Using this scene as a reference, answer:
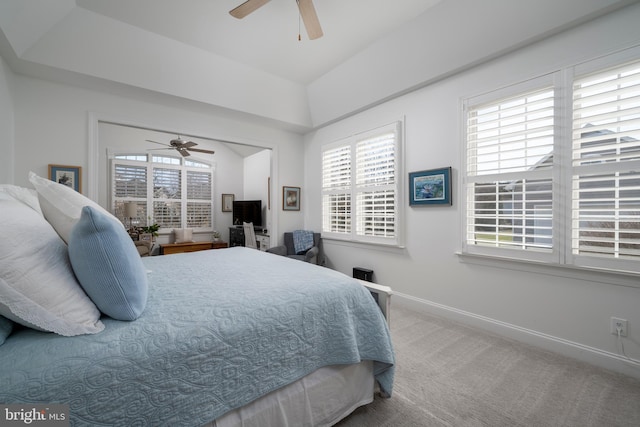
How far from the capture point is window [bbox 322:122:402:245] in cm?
349

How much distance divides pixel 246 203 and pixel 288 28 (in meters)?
4.62

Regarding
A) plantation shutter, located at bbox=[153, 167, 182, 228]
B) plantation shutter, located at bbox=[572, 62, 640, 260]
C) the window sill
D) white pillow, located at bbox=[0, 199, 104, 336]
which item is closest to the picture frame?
plantation shutter, located at bbox=[153, 167, 182, 228]

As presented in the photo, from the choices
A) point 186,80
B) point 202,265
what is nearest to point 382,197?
point 202,265

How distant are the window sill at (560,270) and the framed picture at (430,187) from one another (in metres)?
0.64

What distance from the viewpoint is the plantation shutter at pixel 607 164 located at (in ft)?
6.14

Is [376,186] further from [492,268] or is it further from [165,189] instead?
[165,189]

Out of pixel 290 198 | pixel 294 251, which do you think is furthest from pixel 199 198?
pixel 294 251

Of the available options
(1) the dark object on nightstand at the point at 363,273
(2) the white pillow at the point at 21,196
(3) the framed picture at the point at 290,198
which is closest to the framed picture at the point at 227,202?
(3) the framed picture at the point at 290,198

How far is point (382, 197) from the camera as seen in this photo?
363cm

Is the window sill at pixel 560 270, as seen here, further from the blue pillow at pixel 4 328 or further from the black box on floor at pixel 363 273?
the blue pillow at pixel 4 328

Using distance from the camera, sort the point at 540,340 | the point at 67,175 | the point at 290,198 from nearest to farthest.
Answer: the point at 540,340 → the point at 67,175 → the point at 290,198

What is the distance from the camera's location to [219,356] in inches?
39.9

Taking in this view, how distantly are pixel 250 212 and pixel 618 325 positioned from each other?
6.34 meters

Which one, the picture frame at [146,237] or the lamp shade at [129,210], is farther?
the picture frame at [146,237]
